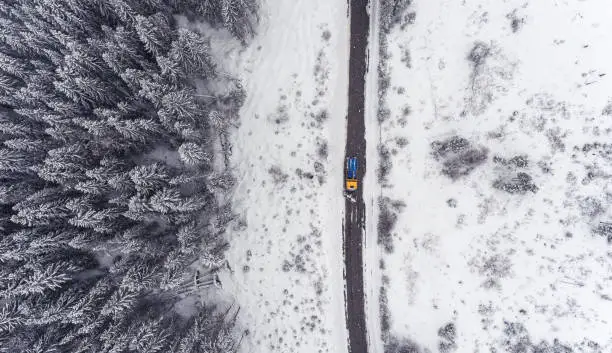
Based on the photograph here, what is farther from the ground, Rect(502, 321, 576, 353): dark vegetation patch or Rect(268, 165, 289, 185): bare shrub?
Rect(268, 165, 289, 185): bare shrub

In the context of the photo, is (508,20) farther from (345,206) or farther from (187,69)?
(187,69)

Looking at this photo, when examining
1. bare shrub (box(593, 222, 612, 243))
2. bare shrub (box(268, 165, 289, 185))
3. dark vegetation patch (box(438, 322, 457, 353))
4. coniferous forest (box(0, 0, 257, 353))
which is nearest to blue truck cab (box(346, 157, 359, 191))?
bare shrub (box(268, 165, 289, 185))

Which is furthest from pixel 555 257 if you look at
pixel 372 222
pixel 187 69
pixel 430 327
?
pixel 187 69

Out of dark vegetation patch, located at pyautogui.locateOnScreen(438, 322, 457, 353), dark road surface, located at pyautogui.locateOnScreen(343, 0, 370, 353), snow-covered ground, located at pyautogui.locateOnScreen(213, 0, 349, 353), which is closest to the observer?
dark vegetation patch, located at pyautogui.locateOnScreen(438, 322, 457, 353)

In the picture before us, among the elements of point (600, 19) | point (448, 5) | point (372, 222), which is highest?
point (448, 5)

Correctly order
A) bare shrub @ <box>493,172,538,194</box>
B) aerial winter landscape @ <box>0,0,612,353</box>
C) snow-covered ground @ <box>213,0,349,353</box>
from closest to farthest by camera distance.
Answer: aerial winter landscape @ <box>0,0,612,353</box> < bare shrub @ <box>493,172,538,194</box> < snow-covered ground @ <box>213,0,349,353</box>

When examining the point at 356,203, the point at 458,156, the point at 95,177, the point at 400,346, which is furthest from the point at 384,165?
the point at 95,177

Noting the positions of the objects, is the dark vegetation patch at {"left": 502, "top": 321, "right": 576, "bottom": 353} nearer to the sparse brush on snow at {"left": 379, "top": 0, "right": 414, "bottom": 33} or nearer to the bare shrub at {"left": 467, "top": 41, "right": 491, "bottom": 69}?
the bare shrub at {"left": 467, "top": 41, "right": 491, "bottom": 69}
